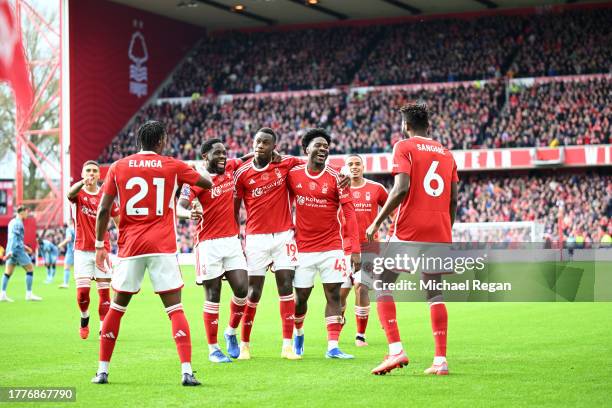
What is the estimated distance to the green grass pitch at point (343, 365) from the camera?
8.17 meters

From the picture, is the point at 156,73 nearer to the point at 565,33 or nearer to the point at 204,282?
the point at 565,33

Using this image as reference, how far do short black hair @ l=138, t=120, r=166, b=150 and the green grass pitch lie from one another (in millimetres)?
2210

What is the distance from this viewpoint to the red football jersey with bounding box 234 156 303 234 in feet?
36.4

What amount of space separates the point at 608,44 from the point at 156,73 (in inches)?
960

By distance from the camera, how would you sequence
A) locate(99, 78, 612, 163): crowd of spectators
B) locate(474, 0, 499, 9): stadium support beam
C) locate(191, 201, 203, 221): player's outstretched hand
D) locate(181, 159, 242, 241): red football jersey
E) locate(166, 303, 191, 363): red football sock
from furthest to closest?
locate(474, 0, 499, 9): stadium support beam, locate(99, 78, 612, 163): crowd of spectators, locate(181, 159, 242, 241): red football jersey, locate(191, 201, 203, 221): player's outstretched hand, locate(166, 303, 191, 363): red football sock

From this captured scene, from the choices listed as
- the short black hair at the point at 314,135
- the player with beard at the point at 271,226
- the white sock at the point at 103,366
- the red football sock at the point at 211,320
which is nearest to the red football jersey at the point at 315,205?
the player with beard at the point at 271,226

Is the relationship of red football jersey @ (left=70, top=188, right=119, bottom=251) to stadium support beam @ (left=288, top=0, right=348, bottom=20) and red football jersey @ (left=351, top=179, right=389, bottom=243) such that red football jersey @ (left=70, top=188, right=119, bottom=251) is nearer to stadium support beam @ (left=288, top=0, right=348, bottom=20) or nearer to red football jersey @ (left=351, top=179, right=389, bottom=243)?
red football jersey @ (left=351, top=179, right=389, bottom=243)

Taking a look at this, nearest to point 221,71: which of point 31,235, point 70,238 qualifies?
point 31,235

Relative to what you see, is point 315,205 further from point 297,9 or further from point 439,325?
point 297,9

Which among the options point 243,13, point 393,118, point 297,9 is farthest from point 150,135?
point 243,13

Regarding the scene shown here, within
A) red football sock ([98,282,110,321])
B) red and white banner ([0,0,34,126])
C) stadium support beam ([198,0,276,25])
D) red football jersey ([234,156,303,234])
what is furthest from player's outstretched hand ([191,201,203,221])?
stadium support beam ([198,0,276,25])

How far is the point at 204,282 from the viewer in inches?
434

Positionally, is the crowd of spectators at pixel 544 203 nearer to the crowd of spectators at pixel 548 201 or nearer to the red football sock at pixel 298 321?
the crowd of spectators at pixel 548 201

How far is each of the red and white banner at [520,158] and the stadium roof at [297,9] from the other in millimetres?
10209
